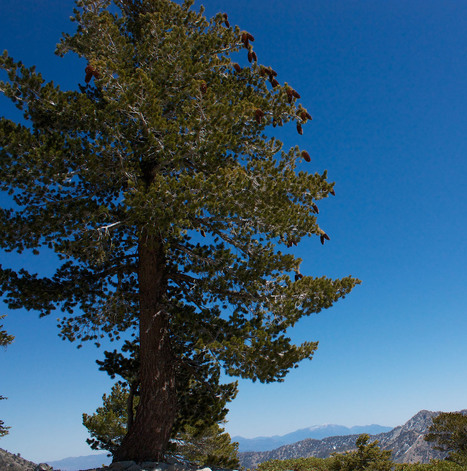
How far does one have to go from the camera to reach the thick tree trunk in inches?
331

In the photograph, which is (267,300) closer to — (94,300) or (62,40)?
(94,300)

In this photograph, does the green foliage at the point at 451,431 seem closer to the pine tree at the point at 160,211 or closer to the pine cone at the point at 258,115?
the pine tree at the point at 160,211

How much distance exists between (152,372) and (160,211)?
3.97m

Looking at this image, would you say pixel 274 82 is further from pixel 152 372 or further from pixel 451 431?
pixel 451 431

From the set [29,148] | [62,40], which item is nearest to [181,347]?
[29,148]

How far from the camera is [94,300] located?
9.59 m

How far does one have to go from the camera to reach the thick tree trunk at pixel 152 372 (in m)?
8.41

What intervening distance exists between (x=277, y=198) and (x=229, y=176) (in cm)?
145

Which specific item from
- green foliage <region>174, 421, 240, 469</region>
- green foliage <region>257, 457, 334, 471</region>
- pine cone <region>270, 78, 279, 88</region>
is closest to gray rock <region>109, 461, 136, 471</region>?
green foliage <region>174, 421, 240, 469</region>

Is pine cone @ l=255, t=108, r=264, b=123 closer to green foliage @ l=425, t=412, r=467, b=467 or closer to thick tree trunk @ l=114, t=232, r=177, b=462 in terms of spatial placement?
thick tree trunk @ l=114, t=232, r=177, b=462

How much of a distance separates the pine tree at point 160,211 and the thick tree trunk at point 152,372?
30 mm

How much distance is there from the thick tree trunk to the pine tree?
3cm

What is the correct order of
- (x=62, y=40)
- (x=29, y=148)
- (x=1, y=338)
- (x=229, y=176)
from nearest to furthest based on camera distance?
(x=29, y=148), (x=229, y=176), (x=62, y=40), (x=1, y=338)

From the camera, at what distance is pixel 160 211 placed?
7566 millimetres
